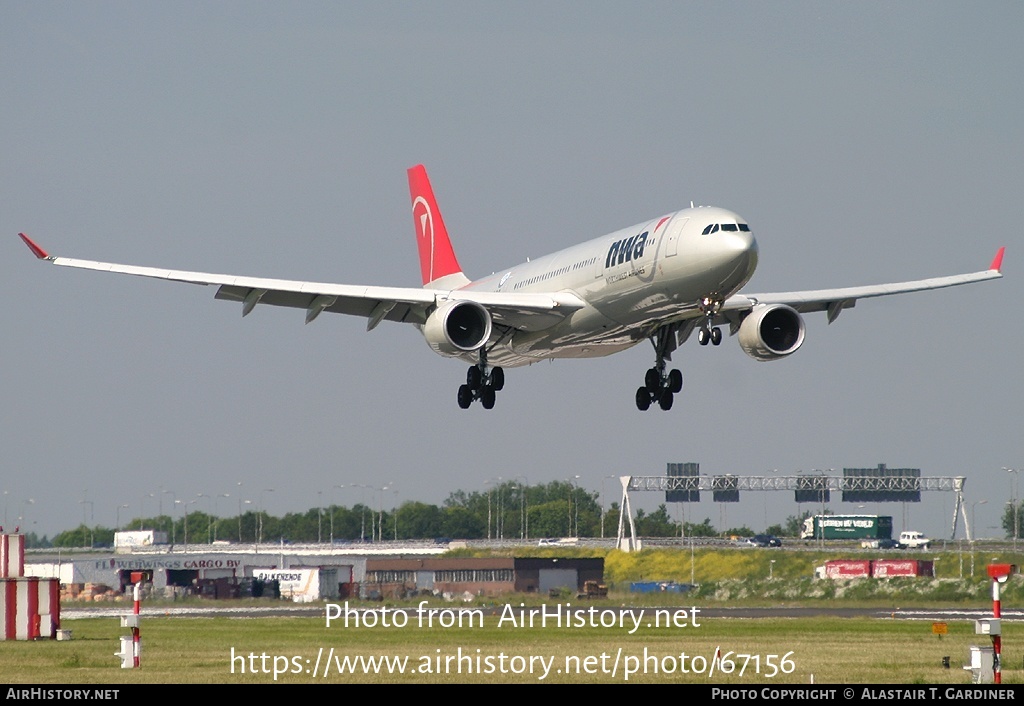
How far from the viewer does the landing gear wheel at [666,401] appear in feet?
163

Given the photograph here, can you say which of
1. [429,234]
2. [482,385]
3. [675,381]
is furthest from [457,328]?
[429,234]

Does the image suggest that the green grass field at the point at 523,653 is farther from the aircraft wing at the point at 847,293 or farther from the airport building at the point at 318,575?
the airport building at the point at 318,575

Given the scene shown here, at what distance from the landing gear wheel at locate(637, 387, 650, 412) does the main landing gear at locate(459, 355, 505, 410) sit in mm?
4700

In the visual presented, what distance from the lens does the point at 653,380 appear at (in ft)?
164

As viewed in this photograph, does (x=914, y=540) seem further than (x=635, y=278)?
Yes

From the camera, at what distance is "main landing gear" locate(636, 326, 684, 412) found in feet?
160

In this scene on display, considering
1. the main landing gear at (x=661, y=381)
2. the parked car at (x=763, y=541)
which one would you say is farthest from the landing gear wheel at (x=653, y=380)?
the parked car at (x=763, y=541)

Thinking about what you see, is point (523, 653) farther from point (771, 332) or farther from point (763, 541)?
point (763, 541)

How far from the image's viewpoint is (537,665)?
3628 centimetres

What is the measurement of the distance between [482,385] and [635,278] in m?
9.80

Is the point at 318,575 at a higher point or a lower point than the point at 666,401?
lower

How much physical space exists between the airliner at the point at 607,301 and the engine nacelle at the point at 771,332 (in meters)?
0.03

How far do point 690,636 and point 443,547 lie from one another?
A: 246ft
